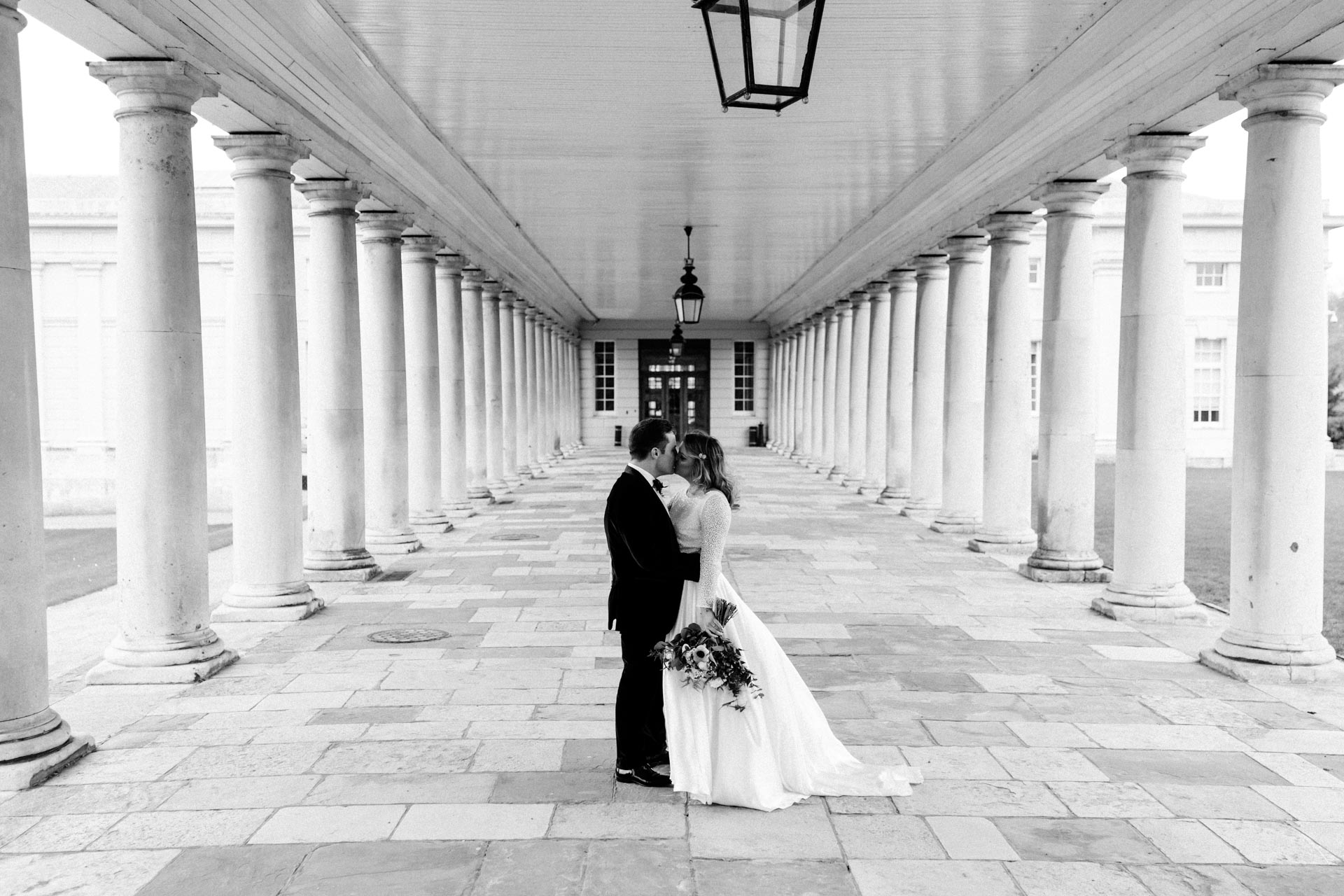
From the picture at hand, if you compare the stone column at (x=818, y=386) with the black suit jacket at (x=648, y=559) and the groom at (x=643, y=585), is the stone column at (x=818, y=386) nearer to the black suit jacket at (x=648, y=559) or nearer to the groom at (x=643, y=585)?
the groom at (x=643, y=585)

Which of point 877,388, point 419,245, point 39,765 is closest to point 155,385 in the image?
point 39,765

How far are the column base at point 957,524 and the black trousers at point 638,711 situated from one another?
13.1m

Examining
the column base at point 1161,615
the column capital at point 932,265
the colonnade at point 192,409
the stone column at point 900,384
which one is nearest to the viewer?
the colonnade at point 192,409

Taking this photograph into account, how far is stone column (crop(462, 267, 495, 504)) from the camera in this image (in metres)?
24.2

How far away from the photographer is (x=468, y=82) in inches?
458

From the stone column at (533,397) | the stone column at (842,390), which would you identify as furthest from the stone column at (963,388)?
the stone column at (533,397)

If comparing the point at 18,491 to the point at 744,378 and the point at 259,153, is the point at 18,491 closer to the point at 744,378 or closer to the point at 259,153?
the point at 259,153

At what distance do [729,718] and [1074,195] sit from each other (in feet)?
32.5

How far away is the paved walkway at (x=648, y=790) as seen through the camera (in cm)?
522

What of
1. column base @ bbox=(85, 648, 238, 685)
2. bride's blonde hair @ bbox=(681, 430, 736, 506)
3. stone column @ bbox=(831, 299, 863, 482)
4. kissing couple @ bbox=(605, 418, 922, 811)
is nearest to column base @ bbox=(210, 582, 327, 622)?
column base @ bbox=(85, 648, 238, 685)

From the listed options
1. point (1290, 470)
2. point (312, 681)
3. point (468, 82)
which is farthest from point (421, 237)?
point (1290, 470)

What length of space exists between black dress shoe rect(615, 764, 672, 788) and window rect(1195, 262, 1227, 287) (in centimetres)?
4586

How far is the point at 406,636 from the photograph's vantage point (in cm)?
1058

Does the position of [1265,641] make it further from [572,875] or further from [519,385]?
[519,385]
